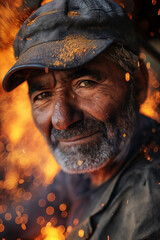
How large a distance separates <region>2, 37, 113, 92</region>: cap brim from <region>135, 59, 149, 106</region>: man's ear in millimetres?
565

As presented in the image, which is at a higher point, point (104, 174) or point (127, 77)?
point (127, 77)

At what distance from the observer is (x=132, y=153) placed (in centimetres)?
174

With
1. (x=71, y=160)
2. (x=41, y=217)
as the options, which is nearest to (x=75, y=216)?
(x=41, y=217)

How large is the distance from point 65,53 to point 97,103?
50 centimetres

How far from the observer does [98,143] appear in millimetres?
1753

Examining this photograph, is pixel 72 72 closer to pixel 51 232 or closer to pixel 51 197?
pixel 51 197

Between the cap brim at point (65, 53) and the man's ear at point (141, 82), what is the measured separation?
0.57 metres

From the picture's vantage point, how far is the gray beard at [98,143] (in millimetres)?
1743

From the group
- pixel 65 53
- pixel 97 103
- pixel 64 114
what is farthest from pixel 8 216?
pixel 65 53

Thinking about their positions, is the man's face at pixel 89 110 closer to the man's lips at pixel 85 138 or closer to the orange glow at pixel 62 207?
the man's lips at pixel 85 138

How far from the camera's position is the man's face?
1.67 metres

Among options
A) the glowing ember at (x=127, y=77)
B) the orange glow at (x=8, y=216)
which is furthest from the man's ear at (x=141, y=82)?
the orange glow at (x=8, y=216)

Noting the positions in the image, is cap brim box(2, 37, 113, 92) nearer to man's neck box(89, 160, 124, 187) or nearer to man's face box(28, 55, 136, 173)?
man's face box(28, 55, 136, 173)

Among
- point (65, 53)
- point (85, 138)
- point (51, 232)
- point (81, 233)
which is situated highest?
point (65, 53)
